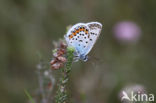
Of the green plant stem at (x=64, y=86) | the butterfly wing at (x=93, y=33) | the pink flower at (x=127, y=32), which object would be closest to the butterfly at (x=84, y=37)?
the butterfly wing at (x=93, y=33)

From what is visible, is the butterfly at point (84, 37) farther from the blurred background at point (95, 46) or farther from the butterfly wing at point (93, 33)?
the blurred background at point (95, 46)

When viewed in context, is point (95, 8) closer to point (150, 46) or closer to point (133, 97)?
point (150, 46)

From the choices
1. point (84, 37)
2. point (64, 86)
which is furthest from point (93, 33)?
point (64, 86)

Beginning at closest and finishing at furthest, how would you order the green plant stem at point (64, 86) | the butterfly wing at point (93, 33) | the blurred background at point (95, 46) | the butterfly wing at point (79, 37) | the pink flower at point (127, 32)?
the green plant stem at point (64, 86), the butterfly wing at point (79, 37), the butterfly wing at point (93, 33), the blurred background at point (95, 46), the pink flower at point (127, 32)

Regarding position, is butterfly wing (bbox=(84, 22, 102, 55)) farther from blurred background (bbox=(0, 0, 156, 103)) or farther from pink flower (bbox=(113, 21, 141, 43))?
pink flower (bbox=(113, 21, 141, 43))

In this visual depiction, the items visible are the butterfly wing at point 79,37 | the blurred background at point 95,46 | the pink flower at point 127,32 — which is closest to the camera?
the butterfly wing at point 79,37

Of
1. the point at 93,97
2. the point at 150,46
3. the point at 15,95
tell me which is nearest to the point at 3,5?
the point at 15,95

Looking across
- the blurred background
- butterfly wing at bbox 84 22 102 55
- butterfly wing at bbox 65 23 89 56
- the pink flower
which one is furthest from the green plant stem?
the pink flower
